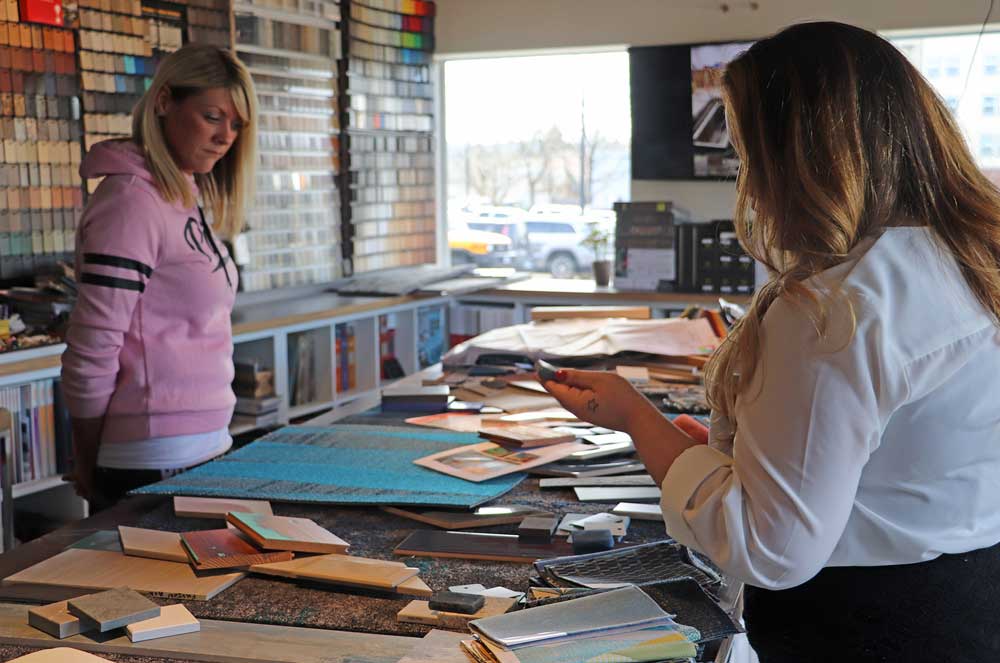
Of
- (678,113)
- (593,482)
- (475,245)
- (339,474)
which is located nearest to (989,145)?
(678,113)

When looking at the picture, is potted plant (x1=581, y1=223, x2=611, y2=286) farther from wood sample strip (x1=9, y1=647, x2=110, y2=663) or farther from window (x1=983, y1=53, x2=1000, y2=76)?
wood sample strip (x1=9, y1=647, x2=110, y2=663)

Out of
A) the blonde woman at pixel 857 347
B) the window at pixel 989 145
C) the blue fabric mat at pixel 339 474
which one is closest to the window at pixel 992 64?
the window at pixel 989 145

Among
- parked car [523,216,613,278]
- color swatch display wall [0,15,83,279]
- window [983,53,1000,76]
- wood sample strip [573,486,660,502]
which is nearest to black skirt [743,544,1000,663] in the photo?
wood sample strip [573,486,660,502]

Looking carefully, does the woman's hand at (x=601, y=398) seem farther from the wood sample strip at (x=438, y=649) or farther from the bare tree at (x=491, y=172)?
the bare tree at (x=491, y=172)

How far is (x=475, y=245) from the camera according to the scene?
657cm

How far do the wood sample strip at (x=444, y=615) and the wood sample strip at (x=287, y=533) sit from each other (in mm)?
256

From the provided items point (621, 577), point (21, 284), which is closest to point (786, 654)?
point (621, 577)

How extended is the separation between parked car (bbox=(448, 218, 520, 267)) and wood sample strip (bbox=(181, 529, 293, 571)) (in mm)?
4856

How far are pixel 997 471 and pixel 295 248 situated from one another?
14.6ft

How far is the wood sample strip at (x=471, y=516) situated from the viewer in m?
1.89

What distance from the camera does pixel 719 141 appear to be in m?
5.68

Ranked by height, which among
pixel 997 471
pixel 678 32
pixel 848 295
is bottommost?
pixel 997 471

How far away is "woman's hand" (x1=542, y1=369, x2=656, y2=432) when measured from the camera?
1507mm

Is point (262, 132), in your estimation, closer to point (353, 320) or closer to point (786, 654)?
point (353, 320)
